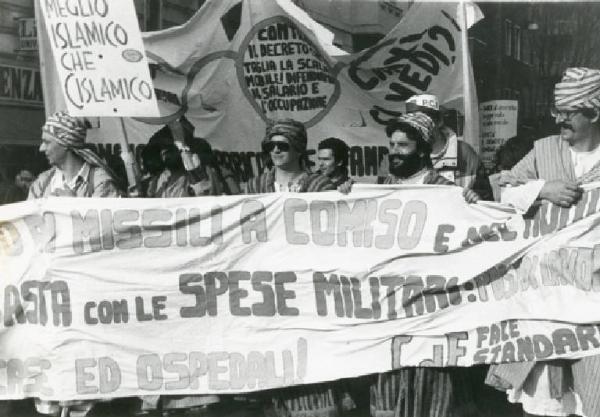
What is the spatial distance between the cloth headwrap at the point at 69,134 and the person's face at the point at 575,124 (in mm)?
2614

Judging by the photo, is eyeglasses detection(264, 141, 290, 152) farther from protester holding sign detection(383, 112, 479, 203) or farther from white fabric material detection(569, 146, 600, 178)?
white fabric material detection(569, 146, 600, 178)

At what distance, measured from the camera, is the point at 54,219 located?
6.70 m

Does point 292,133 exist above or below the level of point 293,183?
above

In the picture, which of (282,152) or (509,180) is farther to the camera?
(282,152)

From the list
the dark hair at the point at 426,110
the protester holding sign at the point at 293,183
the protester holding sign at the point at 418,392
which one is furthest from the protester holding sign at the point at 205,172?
the protester holding sign at the point at 418,392

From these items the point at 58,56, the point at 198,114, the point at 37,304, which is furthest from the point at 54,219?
the point at 198,114

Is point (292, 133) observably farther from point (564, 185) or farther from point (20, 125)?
point (20, 125)

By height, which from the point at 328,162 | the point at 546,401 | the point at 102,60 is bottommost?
the point at 546,401

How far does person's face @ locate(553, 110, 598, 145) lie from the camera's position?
629 cm

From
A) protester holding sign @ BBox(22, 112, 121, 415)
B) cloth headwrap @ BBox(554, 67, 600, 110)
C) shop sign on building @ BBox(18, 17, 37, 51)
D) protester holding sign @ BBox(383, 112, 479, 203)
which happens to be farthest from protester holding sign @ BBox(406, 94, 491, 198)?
shop sign on building @ BBox(18, 17, 37, 51)

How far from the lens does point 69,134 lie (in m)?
6.86

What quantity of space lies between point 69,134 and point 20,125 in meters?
5.89

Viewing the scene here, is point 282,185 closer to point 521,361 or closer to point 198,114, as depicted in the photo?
point 521,361

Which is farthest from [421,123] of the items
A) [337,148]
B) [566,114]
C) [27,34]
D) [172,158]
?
[27,34]
